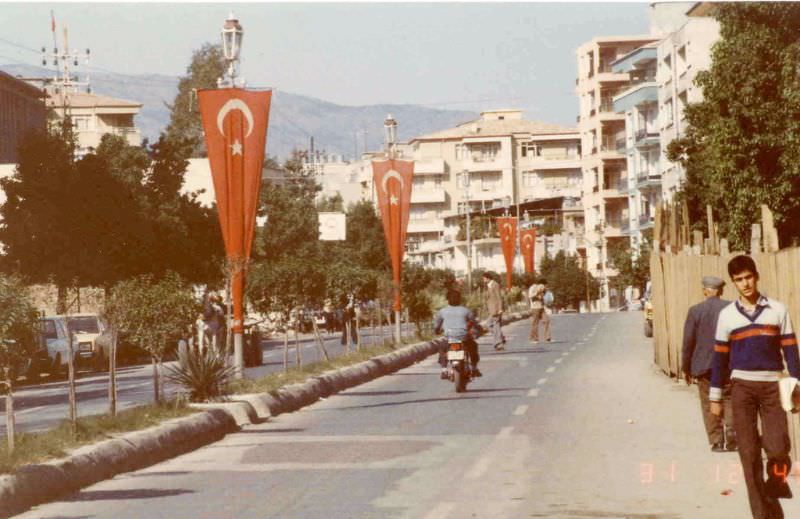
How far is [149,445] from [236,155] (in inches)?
304

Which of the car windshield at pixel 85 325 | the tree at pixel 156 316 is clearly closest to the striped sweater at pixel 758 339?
the tree at pixel 156 316

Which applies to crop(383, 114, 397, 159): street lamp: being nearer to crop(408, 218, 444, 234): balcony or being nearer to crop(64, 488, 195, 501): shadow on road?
crop(64, 488, 195, 501): shadow on road

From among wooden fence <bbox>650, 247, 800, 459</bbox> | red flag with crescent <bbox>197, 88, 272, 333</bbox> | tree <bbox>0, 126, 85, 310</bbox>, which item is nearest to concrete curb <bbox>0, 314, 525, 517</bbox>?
red flag with crescent <bbox>197, 88, 272, 333</bbox>

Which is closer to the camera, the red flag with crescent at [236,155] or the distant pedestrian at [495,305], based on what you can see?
the red flag with crescent at [236,155]

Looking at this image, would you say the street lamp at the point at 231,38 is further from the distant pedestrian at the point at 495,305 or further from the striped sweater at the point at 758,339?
the distant pedestrian at the point at 495,305

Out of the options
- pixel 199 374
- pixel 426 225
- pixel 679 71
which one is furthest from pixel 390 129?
pixel 426 225

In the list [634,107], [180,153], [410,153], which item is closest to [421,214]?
[410,153]

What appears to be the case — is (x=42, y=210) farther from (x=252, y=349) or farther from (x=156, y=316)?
(x=156, y=316)

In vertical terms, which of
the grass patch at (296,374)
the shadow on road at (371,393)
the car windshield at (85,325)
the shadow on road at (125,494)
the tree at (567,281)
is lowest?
the shadow on road at (125,494)

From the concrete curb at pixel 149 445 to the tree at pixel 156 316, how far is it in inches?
37.7

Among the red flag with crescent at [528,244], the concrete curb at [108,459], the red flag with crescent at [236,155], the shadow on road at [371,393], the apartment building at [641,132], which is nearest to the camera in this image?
the concrete curb at [108,459]

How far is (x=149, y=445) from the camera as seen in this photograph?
16.5 metres

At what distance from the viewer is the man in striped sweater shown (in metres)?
10.6

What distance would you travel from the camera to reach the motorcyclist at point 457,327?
26438mm
